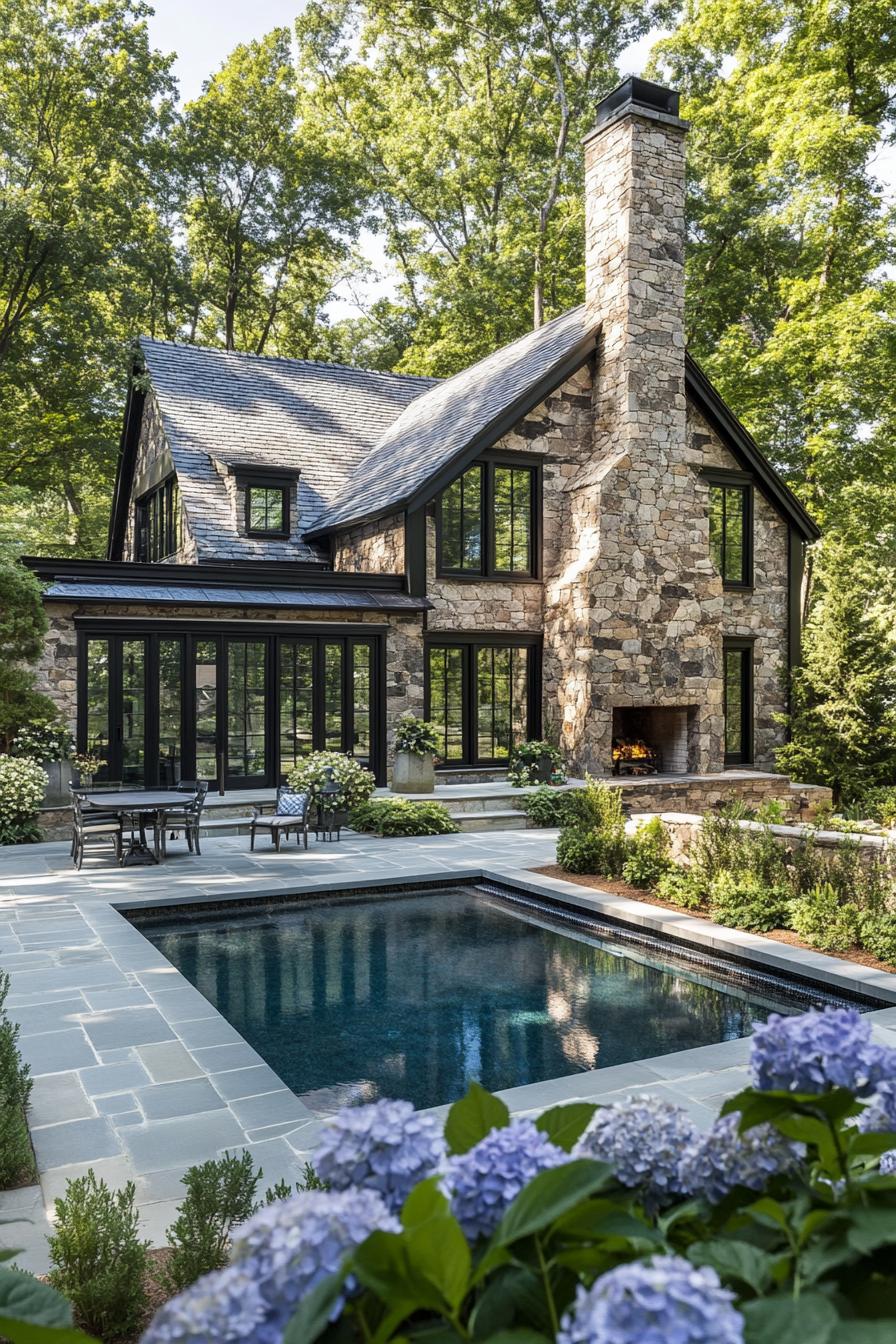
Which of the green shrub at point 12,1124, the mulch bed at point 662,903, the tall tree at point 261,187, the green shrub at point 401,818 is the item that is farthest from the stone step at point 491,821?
the tall tree at point 261,187

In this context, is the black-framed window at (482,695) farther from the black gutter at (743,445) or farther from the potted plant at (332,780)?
the black gutter at (743,445)

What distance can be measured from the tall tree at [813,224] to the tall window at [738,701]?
4.37 m

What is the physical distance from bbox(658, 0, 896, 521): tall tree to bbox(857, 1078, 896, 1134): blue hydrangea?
19.1m

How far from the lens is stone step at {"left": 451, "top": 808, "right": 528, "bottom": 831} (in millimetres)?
13961

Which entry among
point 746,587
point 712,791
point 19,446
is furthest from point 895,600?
point 19,446

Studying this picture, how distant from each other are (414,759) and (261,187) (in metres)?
22.0

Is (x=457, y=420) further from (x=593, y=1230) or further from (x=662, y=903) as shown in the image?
(x=593, y=1230)

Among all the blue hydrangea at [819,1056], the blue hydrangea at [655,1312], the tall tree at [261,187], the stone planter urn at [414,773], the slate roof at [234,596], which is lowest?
the stone planter urn at [414,773]

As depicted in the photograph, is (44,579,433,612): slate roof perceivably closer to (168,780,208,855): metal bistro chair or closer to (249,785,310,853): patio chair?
(168,780,208,855): metal bistro chair

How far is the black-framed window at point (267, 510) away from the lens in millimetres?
18031

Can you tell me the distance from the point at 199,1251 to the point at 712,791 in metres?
14.2

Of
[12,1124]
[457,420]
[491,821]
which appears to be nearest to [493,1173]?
[12,1124]

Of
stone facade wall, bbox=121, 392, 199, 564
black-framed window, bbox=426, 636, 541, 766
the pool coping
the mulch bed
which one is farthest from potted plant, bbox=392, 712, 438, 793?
the pool coping

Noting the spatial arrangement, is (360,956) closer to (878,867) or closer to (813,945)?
(813,945)
